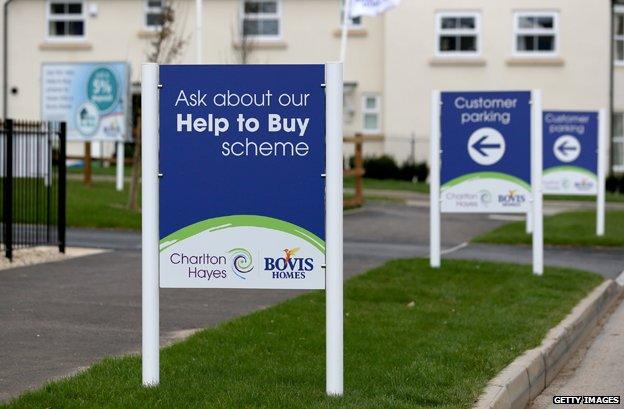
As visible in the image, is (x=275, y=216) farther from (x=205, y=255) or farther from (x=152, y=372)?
(x=152, y=372)

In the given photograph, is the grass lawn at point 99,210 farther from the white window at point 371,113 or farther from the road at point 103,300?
the white window at point 371,113

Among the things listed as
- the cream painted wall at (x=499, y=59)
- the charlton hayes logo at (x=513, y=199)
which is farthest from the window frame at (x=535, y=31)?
the charlton hayes logo at (x=513, y=199)

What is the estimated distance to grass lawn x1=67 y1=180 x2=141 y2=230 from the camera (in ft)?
74.4

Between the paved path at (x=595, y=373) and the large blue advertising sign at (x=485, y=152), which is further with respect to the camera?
the large blue advertising sign at (x=485, y=152)

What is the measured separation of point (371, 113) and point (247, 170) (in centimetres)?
3292

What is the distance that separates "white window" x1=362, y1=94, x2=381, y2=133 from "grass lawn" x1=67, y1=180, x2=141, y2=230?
13809mm

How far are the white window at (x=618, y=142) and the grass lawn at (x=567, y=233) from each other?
13.3 m

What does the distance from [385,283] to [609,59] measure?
26140 millimetres

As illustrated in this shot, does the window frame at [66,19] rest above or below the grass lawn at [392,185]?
above

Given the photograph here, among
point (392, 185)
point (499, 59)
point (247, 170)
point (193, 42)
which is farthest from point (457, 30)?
point (247, 170)

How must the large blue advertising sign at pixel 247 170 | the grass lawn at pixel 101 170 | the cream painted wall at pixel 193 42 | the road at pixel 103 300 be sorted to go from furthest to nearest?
the cream painted wall at pixel 193 42 < the grass lawn at pixel 101 170 < the road at pixel 103 300 < the large blue advertising sign at pixel 247 170

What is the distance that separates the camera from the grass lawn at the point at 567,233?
72.9 feet

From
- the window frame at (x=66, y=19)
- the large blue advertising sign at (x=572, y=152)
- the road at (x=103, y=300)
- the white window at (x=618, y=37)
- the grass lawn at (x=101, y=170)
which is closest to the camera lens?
the road at (x=103, y=300)

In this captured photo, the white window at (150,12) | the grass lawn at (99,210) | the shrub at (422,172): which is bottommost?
the grass lawn at (99,210)
